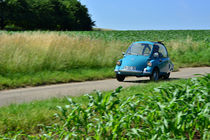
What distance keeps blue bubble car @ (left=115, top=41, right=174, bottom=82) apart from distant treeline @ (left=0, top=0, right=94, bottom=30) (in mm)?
70057

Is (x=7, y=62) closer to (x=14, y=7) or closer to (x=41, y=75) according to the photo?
(x=41, y=75)

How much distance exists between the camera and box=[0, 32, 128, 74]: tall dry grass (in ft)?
43.0

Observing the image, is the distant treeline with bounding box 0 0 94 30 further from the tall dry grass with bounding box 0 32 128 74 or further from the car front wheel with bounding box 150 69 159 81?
the car front wheel with bounding box 150 69 159 81

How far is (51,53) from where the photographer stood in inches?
579

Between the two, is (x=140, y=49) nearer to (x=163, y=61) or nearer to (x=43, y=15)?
(x=163, y=61)

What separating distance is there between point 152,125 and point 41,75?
877 centimetres

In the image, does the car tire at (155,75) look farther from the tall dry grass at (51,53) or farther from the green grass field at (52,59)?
the tall dry grass at (51,53)

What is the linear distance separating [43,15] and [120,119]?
81996mm

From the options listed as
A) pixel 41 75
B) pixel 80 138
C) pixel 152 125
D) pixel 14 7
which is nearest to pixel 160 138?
pixel 152 125

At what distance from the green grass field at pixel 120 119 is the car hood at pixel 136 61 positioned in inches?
227

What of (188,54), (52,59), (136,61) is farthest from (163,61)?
(188,54)

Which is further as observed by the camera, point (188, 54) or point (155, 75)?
point (188, 54)

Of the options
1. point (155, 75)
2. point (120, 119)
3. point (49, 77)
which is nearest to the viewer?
point (120, 119)

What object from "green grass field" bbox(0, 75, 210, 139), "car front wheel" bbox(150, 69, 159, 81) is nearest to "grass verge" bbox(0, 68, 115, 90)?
"car front wheel" bbox(150, 69, 159, 81)
